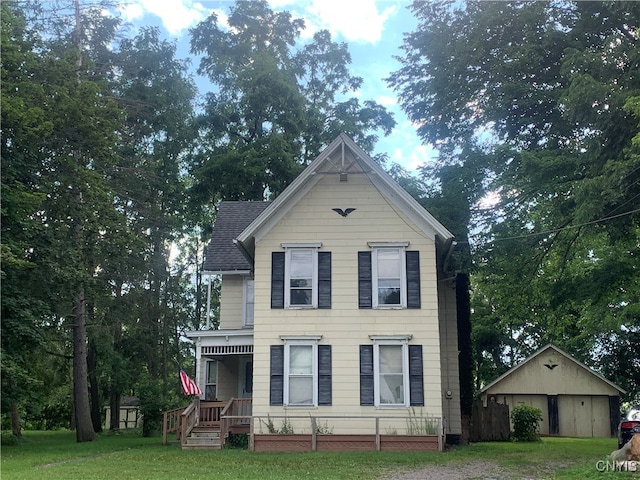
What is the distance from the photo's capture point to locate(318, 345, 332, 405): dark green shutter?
18.3 metres

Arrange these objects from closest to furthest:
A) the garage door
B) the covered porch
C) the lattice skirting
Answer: the lattice skirting, the covered porch, the garage door

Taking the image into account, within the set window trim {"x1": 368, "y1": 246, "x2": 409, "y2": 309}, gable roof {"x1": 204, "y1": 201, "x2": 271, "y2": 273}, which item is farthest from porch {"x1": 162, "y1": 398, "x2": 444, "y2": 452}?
gable roof {"x1": 204, "y1": 201, "x2": 271, "y2": 273}

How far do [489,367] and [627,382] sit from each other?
8867mm

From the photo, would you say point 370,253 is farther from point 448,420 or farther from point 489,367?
point 489,367

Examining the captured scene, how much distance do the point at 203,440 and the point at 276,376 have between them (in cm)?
294

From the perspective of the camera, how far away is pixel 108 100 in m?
24.6

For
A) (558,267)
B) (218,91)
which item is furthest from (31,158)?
(218,91)

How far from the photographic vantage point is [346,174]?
1956cm

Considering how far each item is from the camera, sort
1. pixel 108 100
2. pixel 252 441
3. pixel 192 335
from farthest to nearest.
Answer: pixel 108 100
pixel 192 335
pixel 252 441

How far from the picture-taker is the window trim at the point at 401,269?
18.9 metres

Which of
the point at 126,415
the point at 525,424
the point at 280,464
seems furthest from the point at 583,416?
the point at 126,415

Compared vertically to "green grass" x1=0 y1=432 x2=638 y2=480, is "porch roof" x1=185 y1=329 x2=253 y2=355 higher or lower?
higher

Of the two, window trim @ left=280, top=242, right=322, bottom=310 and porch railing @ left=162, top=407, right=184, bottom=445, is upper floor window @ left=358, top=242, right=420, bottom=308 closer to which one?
window trim @ left=280, top=242, right=322, bottom=310

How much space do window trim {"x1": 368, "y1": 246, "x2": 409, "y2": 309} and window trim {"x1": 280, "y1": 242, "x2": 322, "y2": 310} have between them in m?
1.67
